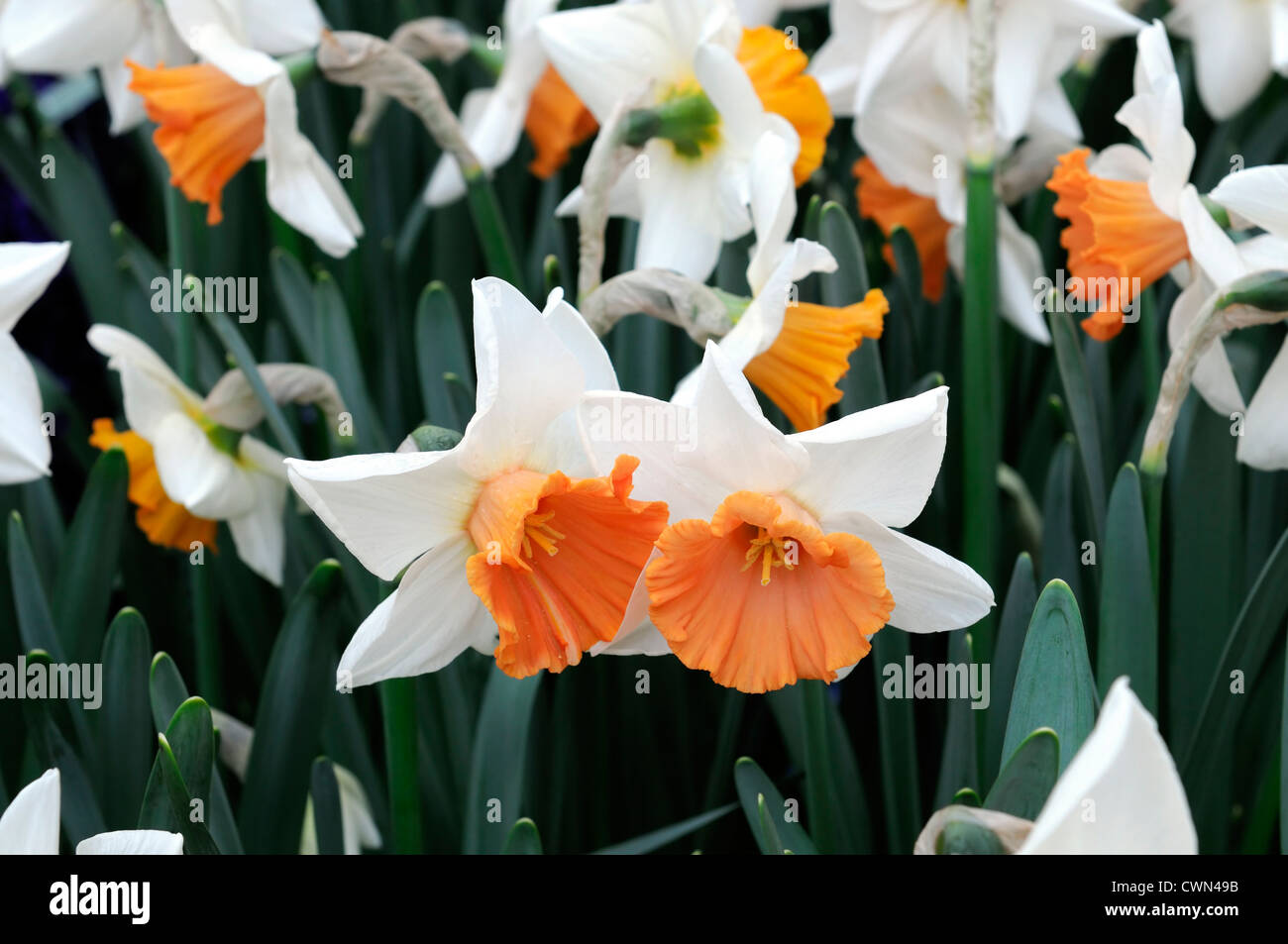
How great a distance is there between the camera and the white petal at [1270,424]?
45.0 inches

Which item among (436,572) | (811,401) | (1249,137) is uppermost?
(1249,137)

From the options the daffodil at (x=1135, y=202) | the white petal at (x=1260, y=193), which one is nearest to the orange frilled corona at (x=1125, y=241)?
the daffodil at (x=1135, y=202)

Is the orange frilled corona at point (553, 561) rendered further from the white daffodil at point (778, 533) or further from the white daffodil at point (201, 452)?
the white daffodil at point (201, 452)

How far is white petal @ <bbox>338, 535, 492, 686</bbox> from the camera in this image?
87 cm

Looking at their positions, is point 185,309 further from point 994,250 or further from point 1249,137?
point 1249,137

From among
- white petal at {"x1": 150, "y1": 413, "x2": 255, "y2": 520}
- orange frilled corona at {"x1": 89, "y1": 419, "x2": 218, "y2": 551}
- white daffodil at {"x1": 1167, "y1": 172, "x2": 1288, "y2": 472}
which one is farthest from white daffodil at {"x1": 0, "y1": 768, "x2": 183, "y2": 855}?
white daffodil at {"x1": 1167, "y1": 172, "x2": 1288, "y2": 472}

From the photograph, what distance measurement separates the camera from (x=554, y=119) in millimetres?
1778

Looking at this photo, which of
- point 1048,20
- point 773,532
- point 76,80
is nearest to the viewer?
point 773,532

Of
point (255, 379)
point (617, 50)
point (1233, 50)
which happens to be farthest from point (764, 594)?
point (1233, 50)

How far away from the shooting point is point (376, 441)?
1481 millimetres

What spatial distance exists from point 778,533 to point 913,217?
37.7 inches

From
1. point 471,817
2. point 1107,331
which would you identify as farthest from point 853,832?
point 1107,331

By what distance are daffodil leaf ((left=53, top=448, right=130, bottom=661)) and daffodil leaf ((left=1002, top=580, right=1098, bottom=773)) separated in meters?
1.00

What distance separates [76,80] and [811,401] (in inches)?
91.1
